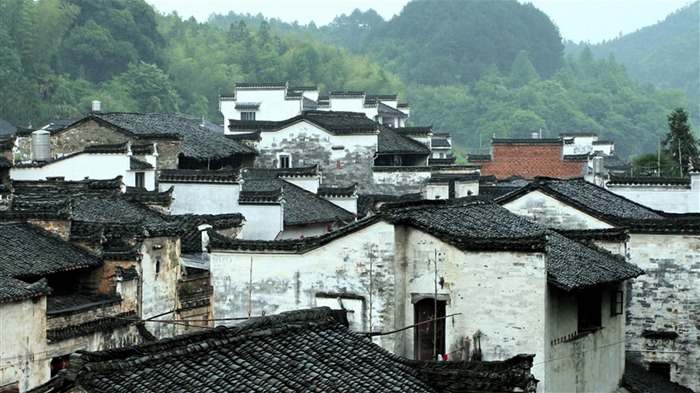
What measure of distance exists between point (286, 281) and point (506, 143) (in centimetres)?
4812

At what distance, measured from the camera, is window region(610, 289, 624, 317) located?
26.5 metres

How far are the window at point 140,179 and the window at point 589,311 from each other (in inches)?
842

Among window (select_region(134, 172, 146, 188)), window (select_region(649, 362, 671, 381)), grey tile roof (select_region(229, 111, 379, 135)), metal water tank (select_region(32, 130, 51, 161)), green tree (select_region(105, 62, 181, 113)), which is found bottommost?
window (select_region(649, 362, 671, 381))

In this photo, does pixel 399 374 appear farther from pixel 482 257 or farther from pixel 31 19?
pixel 31 19

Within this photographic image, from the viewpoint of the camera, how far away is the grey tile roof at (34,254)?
2872 cm

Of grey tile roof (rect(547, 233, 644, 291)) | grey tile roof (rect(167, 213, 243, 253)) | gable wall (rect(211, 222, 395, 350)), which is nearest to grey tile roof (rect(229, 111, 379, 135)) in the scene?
grey tile roof (rect(167, 213, 243, 253))

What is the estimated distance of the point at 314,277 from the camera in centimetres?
2339

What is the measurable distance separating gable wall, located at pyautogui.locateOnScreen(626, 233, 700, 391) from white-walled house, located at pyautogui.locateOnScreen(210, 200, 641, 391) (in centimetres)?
657

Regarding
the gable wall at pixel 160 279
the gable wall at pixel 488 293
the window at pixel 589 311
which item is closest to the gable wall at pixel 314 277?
the gable wall at pixel 488 293

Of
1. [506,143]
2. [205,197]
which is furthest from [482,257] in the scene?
[506,143]

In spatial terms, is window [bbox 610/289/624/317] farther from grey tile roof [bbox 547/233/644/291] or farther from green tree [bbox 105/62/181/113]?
green tree [bbox 105/62/181/113]

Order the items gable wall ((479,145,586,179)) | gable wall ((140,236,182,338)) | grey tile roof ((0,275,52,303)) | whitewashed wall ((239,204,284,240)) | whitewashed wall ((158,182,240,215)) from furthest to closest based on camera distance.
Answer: gable wall ((479,145,586,179)) < whitewashed wall ((158,182,240,215)) < whitewashed wall ((239,204,284,240)) < gable wall ((140,236,182,338)) < grey tile roof ((0,275,52,303))

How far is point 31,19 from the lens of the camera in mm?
102750

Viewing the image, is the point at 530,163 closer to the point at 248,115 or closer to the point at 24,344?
the point at 248,115
